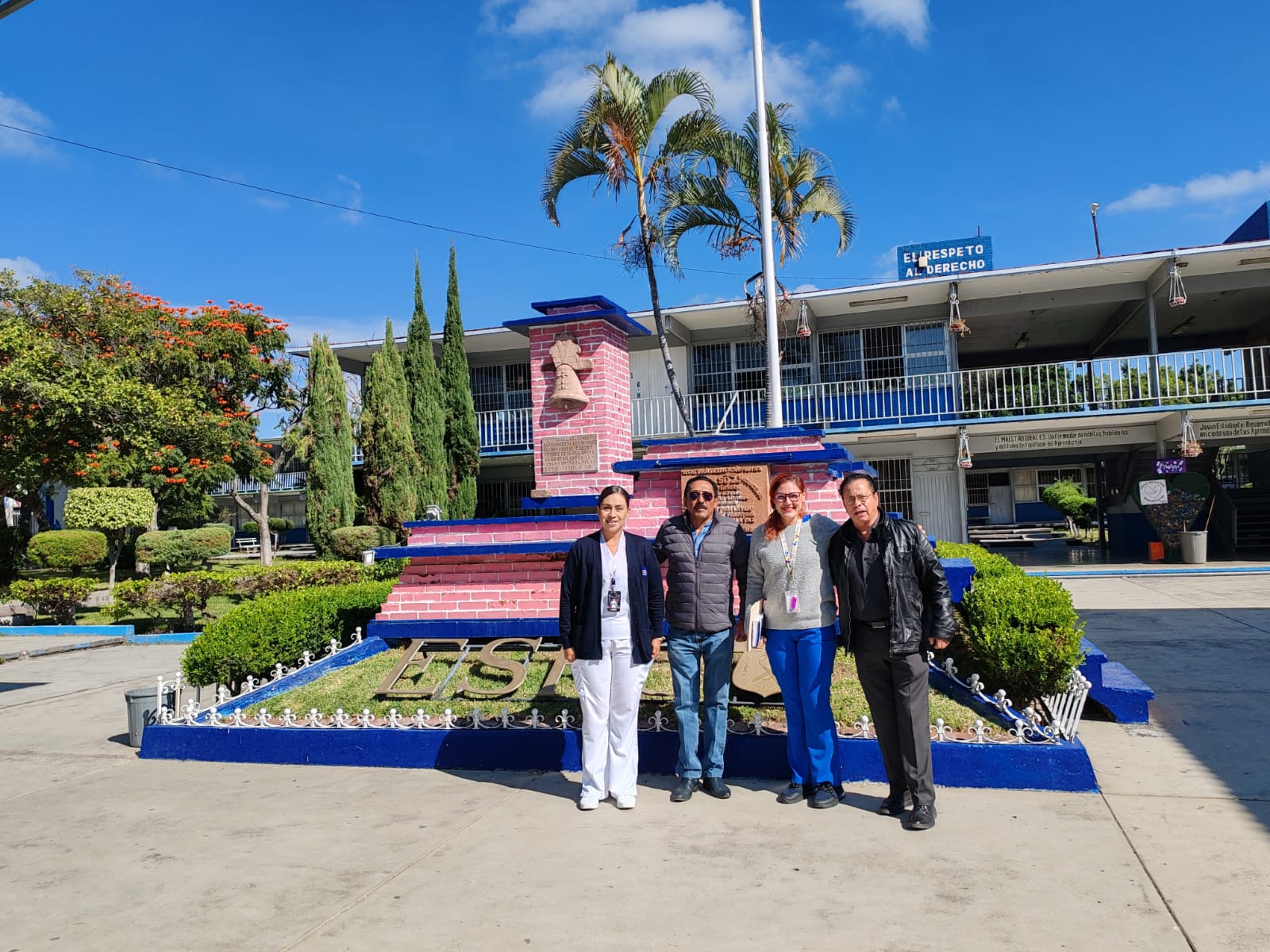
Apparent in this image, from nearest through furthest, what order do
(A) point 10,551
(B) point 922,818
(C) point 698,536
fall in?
(B) point 922,818, (C) point 698,536, (A) point 10,551

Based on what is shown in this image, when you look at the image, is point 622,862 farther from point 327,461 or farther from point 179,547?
point 327,461

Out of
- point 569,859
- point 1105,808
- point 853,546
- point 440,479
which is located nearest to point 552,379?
point 853,546

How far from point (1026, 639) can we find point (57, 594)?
47.3ft

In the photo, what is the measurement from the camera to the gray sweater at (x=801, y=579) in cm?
438

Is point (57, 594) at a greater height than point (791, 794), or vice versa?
point (57, 594)

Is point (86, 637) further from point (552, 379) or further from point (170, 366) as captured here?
point (552, 379)

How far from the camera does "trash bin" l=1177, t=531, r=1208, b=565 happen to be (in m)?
17.4

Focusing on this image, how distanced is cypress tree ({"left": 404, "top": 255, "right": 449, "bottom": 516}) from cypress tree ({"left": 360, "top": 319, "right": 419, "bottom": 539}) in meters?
0.43

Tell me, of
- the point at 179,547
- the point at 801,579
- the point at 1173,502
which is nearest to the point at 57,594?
the point at 179,547

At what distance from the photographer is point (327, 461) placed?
18.5 m

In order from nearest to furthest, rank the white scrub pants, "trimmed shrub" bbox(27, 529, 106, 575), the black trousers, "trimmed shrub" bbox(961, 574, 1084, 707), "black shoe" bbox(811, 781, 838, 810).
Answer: the black trousers
"black shoe" bbox(811, 781, 838, 810)
the white scrub pants
"trimmed shrub" bbox(961, 574, 1084, 707)
"trimmed shrub" bbox(27, 529, 106, 575)

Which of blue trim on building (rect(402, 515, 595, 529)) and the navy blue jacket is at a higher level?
blue trim on building (rect(402, 515, 595, 529))

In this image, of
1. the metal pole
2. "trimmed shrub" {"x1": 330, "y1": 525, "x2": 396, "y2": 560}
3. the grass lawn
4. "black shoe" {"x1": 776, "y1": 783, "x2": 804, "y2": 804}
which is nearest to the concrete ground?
"black shoe" {"x1": 776, "y1": 783, "x2": 804, "y2": 804}

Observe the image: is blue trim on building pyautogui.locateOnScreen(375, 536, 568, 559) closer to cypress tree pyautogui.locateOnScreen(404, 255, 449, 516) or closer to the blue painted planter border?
the blue painted planter border
